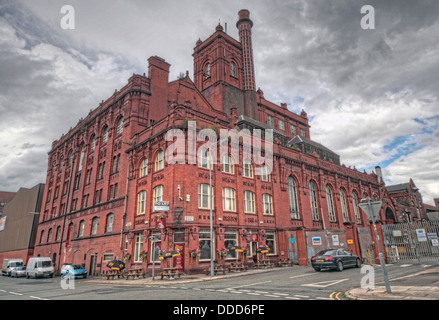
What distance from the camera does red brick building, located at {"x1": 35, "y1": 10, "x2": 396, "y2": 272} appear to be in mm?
23734

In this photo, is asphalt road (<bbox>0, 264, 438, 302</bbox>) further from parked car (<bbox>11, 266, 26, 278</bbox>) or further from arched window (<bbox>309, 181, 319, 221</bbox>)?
parked car (<bbox>11, 266, 26, 278</bbox>)

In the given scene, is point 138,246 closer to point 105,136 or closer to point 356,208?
point 105,136

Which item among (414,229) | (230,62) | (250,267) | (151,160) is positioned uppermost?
(230,62)

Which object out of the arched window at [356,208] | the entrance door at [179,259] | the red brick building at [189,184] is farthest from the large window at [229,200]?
the arched window at [356,208]

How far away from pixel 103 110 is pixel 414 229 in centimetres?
3732

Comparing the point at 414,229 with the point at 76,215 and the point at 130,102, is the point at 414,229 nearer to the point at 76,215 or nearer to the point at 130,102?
the point at 130,102

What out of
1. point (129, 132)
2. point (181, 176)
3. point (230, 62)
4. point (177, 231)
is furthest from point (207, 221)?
point (230, 62)

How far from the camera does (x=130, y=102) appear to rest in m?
32.1

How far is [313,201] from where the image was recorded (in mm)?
35938

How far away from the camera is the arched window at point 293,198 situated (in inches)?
1272

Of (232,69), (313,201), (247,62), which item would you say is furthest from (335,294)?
(247,62)

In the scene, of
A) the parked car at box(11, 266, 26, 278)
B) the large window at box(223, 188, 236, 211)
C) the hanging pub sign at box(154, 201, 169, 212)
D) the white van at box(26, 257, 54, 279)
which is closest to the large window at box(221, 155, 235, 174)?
the large window at box(223, 188, 236, 211)

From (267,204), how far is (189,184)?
10.4 metres

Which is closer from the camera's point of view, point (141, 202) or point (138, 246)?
point (138, 246)
